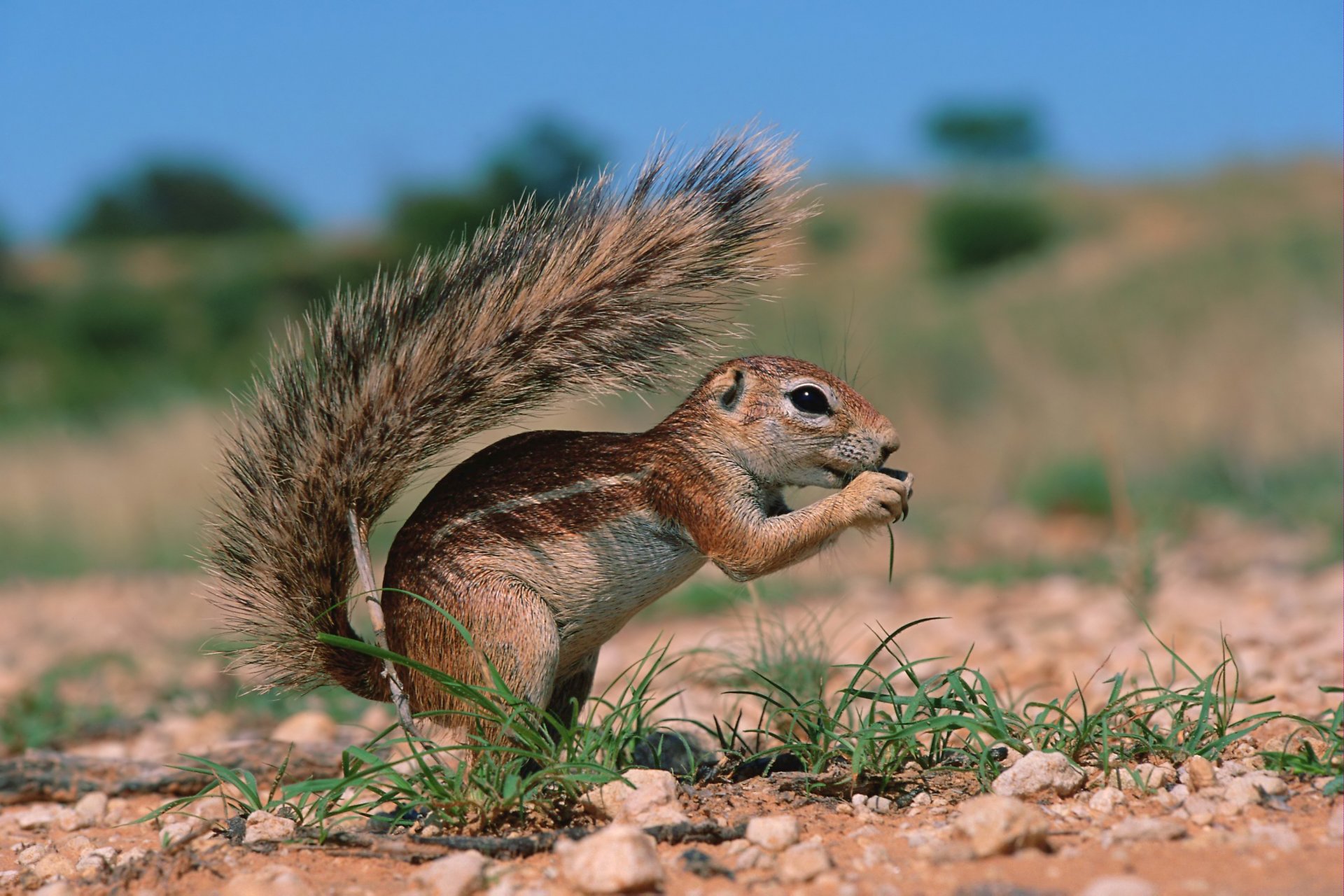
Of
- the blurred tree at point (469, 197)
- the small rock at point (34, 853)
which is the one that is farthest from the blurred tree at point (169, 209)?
the small rock at point (34, 853)

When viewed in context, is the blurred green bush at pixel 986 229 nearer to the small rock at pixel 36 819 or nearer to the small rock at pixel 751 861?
the small rock at pixel 36 819

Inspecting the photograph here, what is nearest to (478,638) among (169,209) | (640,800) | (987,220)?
(640,800)

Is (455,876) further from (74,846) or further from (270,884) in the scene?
(74,846)

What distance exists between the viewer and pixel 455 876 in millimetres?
2180

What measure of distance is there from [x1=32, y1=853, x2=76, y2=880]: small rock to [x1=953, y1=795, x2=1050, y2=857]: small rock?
193 cm

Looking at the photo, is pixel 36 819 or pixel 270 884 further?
pixel 36 819

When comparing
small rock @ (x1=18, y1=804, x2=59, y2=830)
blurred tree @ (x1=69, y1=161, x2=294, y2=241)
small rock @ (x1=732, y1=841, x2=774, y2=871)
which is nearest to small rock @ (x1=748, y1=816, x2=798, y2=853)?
small rock @ (x1=732, y1=841, x2=774, y2=871)

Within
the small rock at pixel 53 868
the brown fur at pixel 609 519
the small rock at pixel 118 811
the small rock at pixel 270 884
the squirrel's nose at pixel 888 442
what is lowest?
the small rock at pixel 118 811

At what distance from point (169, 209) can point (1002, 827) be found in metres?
60.4

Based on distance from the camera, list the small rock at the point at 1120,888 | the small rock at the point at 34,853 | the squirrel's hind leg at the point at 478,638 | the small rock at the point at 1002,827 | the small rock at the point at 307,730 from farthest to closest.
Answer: the small rock at the point at 307,730
the small rock at the point at 34,853
the squirrel's hind leg at the point at 478,638
the small rock at the point at 1002,827
the small rock at the point at 1120,888

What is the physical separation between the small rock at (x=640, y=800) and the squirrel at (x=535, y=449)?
A: 0.76 ft

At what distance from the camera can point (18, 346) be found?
125 ft

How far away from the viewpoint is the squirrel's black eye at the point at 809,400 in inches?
116

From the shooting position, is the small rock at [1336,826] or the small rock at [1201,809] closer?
the small rock at [1336,826]
